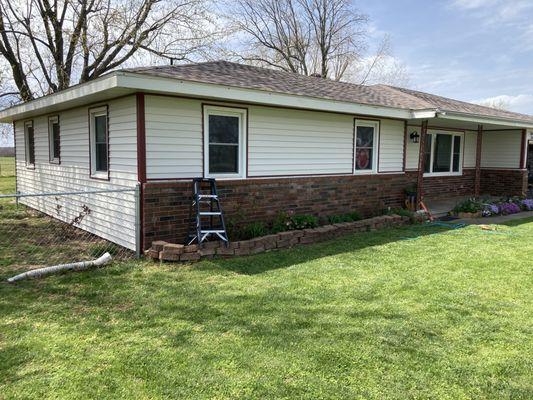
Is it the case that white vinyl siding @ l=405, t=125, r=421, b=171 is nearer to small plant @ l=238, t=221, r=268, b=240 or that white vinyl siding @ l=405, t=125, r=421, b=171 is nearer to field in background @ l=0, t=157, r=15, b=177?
small plant @ l=238, t=221, r=268, b=240

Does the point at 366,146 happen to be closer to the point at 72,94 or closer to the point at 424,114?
the point at 424,114

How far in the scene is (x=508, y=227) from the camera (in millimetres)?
9297

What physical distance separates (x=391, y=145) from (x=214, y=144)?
5.18 metres

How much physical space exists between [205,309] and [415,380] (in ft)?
7.21

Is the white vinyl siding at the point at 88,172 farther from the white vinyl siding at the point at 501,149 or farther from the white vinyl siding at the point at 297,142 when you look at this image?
the white vinyl siding at the point at 501,149

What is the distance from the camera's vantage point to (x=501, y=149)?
49.5 ft

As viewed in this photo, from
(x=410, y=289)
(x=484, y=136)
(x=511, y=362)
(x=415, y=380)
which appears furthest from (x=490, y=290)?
(x=484, y=136)

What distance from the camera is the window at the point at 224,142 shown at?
7.12 metres

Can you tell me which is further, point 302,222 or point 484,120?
point 484,120

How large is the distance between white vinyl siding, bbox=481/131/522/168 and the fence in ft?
44.5

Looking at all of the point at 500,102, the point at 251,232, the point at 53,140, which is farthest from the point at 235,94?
the point at 500,102

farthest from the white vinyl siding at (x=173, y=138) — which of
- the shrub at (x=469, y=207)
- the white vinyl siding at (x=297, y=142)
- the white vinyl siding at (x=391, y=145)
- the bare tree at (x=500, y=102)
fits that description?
the bare tree at (x=500, y=102)

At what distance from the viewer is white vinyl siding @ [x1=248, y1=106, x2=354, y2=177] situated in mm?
7777

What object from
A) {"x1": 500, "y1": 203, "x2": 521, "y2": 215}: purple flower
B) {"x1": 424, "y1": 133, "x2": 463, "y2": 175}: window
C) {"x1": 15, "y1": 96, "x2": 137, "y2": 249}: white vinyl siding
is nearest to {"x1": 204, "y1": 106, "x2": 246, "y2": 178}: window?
{"x1": 15, "y1": 96, "x2": 137, "y2": 249}: white vinyl siding
